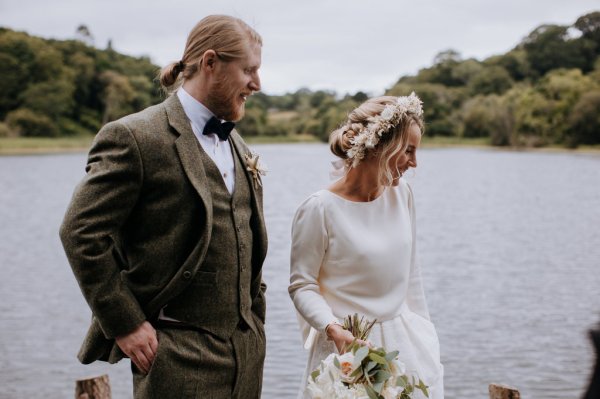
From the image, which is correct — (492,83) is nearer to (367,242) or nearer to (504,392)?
(504,392)

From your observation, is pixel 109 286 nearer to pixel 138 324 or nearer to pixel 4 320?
pixel 138 324

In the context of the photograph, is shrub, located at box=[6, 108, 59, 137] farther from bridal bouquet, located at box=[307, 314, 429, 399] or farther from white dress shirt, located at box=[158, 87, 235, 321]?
bridal bouquet, located at box=[307, 314, 429, 399]

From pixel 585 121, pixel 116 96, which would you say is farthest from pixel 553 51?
pixel 116 96

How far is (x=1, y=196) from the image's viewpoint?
38.4m

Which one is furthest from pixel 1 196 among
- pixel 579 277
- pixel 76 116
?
pixel 76 116

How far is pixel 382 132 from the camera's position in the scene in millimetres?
2975

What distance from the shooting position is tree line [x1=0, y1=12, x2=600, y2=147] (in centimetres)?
7888

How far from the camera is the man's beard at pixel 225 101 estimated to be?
262cm

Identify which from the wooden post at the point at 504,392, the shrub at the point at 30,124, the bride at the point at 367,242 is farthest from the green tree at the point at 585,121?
the bride at the point at 367,242

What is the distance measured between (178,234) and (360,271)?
0.84m

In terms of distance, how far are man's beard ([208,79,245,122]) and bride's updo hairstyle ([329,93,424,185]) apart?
1.79ft

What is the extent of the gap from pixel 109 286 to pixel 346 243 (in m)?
0.99

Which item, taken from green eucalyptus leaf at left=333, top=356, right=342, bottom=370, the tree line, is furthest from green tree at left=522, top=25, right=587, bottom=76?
green eucalyptus leaf at left=333, top=356, right=342, bottom=370

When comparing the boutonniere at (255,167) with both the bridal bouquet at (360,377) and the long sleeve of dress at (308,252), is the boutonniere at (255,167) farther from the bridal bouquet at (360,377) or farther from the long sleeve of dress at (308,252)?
the bridal bouquet at (360,377)
